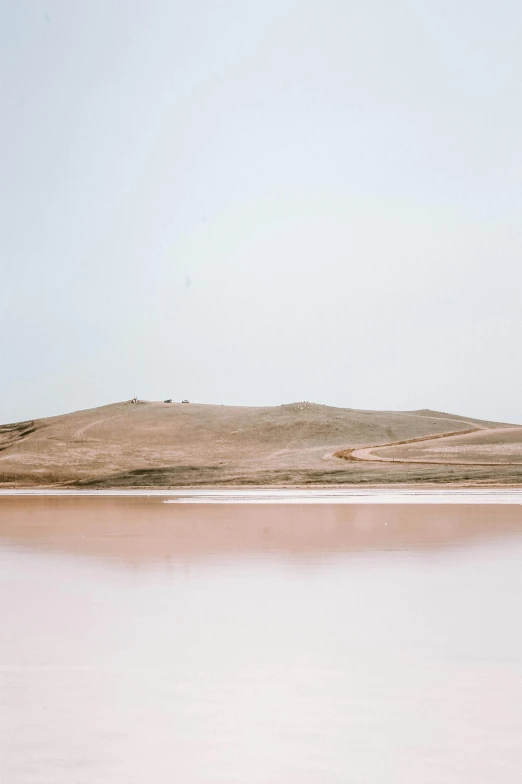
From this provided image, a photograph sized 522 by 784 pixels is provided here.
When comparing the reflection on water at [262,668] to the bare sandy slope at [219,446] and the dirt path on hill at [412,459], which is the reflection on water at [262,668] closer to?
the bare sandy slope at [219,446]

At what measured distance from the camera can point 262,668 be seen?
7406 mm

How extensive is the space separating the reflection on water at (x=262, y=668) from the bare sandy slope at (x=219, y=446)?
138 ft

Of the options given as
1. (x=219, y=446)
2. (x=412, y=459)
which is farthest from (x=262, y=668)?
(x=219, y=446)

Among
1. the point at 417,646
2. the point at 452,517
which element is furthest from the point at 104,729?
the point at 452,517

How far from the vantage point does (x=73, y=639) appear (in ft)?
28.2

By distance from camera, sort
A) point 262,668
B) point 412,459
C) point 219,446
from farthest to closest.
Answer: point 219,446 → point 412,459 → point 262,668

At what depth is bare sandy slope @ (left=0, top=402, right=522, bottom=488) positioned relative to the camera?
62.7 m

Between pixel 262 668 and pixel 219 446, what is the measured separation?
8043 centimetres

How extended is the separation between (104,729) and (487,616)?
17.0 ft

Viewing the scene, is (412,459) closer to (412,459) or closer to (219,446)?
(412,459)

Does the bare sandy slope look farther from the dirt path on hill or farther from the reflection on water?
the reflection on water

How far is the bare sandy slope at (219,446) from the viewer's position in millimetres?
62688

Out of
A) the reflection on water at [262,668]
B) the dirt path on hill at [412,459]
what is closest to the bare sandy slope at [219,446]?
the dirt path on hill at [412,459]

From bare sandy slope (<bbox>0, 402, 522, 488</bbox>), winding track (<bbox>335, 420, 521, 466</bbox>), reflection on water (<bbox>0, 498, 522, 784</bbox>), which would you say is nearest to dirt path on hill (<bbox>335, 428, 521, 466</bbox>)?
winding track (<bbox>335, 420, 521, 466</bbox>)
